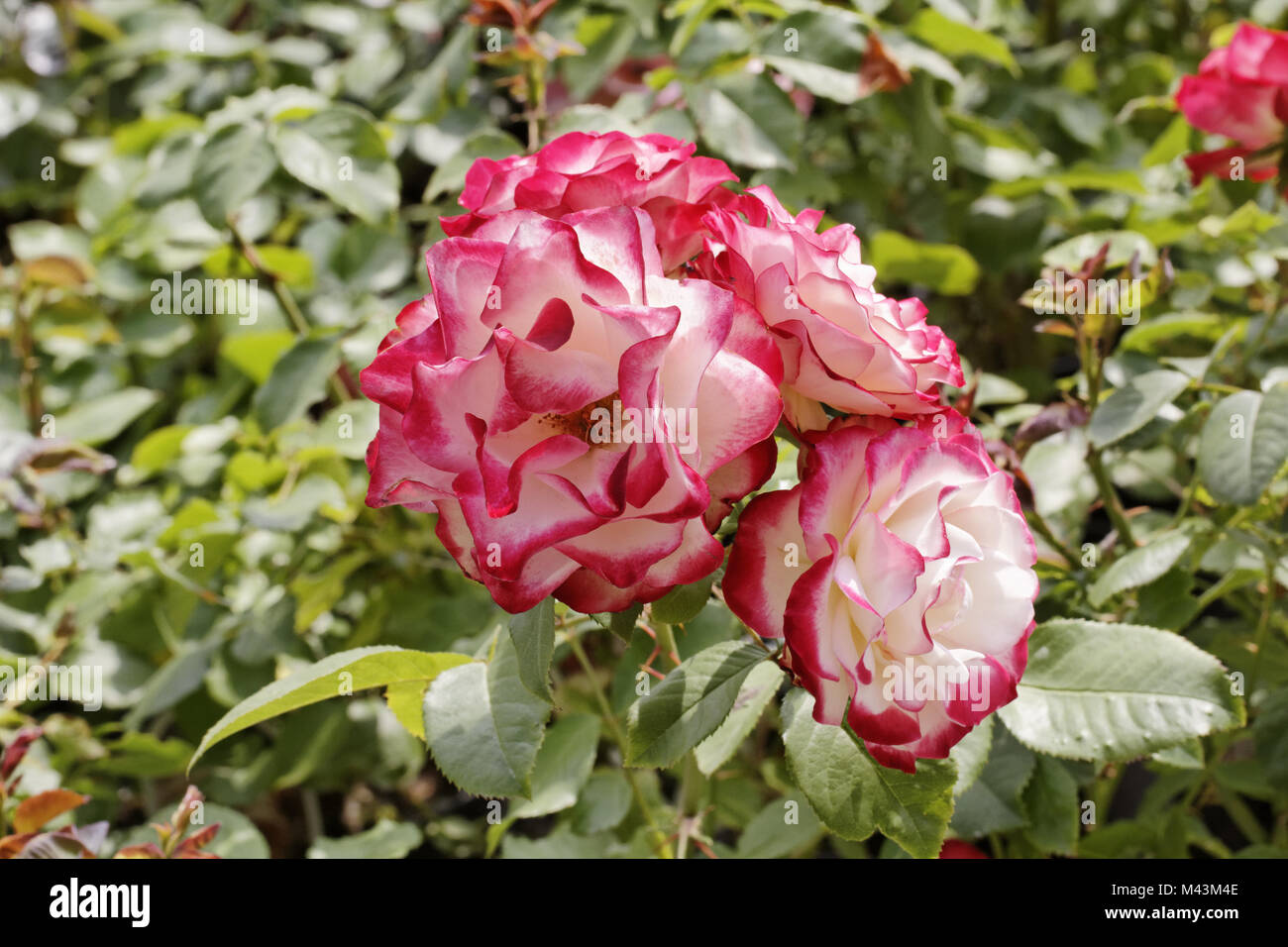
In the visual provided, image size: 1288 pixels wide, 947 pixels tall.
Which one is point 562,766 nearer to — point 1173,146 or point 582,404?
point 582,404

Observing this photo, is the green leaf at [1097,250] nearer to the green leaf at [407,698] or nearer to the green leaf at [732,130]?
the green leaf at [732,130]

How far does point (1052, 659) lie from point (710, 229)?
335 mm

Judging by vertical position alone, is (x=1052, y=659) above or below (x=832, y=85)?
below

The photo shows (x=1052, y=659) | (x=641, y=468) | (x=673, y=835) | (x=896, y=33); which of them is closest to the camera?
(x=641, y=468)

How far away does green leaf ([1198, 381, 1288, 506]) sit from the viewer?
68cm

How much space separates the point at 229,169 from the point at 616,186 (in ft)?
1.85

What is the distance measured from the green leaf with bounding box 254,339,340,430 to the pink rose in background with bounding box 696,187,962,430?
0.56 m

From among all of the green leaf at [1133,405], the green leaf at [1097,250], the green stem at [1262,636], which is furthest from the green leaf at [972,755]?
the green leaf at [1097,250]

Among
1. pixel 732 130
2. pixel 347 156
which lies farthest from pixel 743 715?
pixel 347 156

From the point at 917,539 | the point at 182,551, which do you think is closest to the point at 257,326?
the point at 182,551

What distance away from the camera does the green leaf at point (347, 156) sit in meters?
0.93

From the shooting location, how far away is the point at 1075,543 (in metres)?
0.91

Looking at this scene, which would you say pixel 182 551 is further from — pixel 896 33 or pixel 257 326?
pixel 896 33

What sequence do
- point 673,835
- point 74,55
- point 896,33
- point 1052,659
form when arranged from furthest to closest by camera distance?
point 74,55, point 896,33, point 673,835, point 1052,659
